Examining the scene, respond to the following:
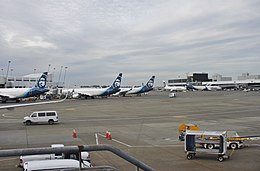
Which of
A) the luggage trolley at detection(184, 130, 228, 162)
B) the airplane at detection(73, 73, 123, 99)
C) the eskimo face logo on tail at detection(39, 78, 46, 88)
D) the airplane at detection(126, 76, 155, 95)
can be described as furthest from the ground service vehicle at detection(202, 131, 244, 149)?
the airplane at detection(126, 76, 155, 95)

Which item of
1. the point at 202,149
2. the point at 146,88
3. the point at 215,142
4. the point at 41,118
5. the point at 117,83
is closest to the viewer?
the point at 202,149

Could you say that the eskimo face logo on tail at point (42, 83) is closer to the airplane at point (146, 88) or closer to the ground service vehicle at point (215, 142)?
the airplane at point (146, 88)

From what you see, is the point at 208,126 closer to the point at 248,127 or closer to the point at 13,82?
the point at 248,127

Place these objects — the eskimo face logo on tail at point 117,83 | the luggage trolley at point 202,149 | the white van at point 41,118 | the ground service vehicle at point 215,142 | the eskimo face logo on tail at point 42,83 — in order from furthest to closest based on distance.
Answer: the eskimo face logo on tail at point 117,83, the eskimo face logo on tail at point 42,83, the white van at point 41,118, the ground service vehicle at point 215,142, the luggage trolley at point 202,149

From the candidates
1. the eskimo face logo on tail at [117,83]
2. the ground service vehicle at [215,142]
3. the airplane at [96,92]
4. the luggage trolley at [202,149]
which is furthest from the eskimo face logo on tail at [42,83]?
the luggage trolley at [202,149]

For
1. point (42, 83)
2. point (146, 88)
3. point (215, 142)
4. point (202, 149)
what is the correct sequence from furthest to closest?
point (146, 88) < point (42, 83) < point (215, 142) < point (202, 149)

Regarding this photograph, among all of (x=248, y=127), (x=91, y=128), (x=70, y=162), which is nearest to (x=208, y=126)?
(x=248, y=127)

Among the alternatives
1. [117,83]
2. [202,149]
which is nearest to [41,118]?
[202,149]

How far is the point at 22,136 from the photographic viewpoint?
25078 mm

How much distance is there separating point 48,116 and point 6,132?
252 inches

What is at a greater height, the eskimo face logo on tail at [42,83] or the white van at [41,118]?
the eskimo face logo on tail at [42,83]

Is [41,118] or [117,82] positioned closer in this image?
[41,118]

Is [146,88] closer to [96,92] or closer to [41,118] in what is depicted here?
[96,92]

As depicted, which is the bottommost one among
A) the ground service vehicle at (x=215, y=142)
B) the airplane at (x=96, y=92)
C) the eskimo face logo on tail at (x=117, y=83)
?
the ground service vehicle at (x=215, y=142)
